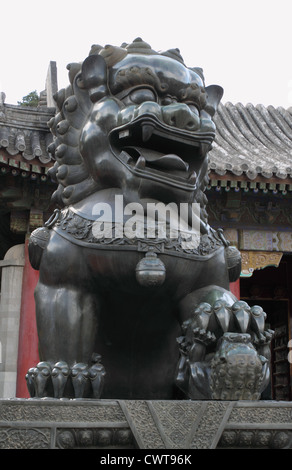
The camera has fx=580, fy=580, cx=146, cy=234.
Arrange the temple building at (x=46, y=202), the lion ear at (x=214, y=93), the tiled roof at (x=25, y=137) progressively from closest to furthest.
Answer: the lion ear at (x=214, y=93), the tiled roof at (x=25, y=137), the temple building at (x=46, y=202)

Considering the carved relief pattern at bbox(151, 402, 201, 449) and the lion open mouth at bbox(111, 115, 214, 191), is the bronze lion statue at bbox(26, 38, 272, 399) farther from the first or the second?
the carved relief pattern at bbox(151, 402, 201, 449)

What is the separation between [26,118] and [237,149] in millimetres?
2980

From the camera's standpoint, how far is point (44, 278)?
2027 millimetres

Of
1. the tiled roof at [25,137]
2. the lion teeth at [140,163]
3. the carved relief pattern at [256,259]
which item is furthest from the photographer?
the carved relief pattern at [256,259]

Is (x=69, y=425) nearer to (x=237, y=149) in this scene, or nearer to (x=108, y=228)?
(x=108, y=228)

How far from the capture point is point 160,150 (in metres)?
2.12

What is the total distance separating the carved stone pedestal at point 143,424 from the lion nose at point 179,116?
96 centimetres

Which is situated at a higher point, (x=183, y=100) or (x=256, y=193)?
(x=256, y=193)

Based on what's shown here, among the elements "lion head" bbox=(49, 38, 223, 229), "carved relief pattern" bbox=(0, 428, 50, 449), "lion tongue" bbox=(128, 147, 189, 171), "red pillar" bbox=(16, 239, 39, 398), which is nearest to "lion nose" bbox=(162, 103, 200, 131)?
"lion head" bbox=(49, 38, 223, 229)

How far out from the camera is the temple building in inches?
250

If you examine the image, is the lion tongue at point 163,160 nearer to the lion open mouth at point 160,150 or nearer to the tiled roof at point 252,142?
the lion open mouth at point 160,150

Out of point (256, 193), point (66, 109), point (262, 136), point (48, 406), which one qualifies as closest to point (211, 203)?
point (256, 193)

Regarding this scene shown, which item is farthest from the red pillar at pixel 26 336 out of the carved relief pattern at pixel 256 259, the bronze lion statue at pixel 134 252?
the bronze lion statue at pixel 134 252

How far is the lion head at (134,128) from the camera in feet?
6.74
